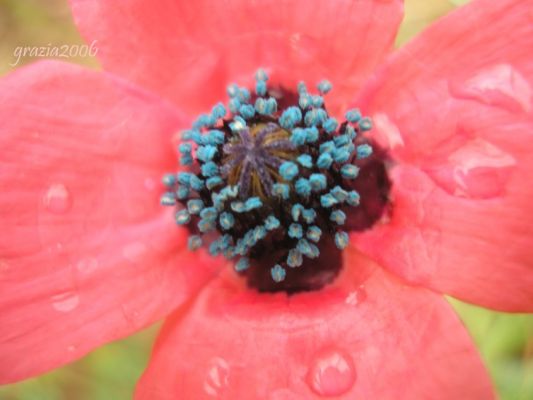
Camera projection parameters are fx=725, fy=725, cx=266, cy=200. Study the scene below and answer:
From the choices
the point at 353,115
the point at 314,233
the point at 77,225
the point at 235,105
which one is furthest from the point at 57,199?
the point at 353,115

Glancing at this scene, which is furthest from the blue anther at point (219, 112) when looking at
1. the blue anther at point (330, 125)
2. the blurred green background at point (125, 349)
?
the blurred green background at point (125, 349)

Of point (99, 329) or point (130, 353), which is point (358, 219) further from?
point (130, 353)

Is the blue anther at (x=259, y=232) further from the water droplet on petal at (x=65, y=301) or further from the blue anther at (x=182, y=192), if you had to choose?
the water droplet on petal at (x=65, y=301)

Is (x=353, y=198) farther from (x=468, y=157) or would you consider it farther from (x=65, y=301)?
(x=65, y=301)

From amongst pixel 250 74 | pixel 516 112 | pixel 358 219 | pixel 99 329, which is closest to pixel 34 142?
pixel 99 329

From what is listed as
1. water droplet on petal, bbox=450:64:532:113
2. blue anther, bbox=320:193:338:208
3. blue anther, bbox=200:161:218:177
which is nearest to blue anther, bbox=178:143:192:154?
blue anther, bbox=200:161:218:177

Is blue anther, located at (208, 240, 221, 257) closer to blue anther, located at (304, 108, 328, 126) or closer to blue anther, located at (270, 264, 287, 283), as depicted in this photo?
blue anther, located at (270, 264, 287, 283)
